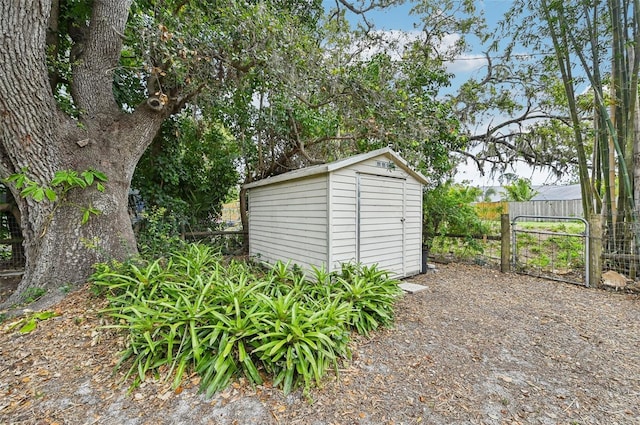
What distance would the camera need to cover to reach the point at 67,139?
3.10 meters

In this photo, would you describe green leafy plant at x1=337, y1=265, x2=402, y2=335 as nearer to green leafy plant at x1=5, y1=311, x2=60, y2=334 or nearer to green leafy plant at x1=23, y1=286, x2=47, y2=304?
green leafy plant at x1=5, y1=311, x2=60, y2=334

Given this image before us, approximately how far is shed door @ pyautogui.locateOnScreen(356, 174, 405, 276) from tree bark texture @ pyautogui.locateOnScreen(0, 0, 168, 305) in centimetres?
301

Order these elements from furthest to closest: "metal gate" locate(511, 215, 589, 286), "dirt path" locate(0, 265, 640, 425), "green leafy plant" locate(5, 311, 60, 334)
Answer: "metal gate" locate(511, 215, 589, 286), "green leafy plant" locate(5, 311, 60, 334), "dirt path" locate(0, 265, 640, 425)

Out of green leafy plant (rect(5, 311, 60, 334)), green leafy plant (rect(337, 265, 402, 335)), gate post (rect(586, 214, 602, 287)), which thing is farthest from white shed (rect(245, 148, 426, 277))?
green leafy plant (rect(5, 311, 60, 334))

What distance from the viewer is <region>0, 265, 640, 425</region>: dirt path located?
163 centimetres

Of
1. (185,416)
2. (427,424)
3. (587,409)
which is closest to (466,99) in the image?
(587,409)

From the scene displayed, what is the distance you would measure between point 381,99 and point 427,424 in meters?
3.46

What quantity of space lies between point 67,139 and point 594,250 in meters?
7.03

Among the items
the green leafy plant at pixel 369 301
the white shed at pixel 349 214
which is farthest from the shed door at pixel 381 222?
the green leafy plant at pixel 369 301

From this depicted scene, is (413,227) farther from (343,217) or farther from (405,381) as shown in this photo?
(405,381)

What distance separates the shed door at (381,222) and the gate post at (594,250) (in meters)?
2.63

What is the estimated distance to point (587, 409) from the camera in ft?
5.56

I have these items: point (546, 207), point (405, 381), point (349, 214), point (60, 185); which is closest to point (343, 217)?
point (349, 214)

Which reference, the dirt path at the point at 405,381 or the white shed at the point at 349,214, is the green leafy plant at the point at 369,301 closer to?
the dirt path at the point at 405,381
